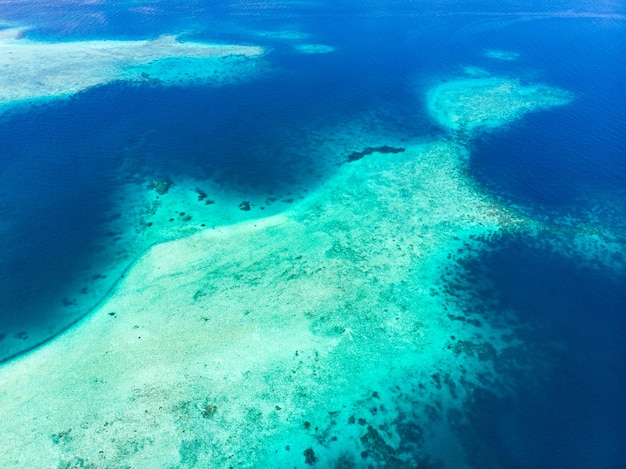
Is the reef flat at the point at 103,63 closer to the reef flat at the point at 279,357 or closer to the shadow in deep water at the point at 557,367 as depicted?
the reef flat at the point at 279,357

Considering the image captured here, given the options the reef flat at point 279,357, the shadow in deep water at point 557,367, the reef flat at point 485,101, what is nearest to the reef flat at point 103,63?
the reef flat at point 485,101

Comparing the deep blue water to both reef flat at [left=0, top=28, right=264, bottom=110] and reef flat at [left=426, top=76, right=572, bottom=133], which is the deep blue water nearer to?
reef flat at [left=426, top=76, right=572, bottom=133]

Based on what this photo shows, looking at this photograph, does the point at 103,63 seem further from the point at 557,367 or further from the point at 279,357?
the point at 557,367

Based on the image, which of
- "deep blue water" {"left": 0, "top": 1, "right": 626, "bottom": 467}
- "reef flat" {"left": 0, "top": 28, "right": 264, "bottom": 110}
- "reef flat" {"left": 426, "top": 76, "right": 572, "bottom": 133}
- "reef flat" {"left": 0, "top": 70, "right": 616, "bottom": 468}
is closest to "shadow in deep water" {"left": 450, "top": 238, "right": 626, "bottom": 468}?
"deep blue water" {"left": 0, "top": 1, "right": 626, "bottom": 467}

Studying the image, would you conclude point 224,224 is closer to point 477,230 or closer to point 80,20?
point 477,230

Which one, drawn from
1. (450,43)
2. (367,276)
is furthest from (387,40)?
(367,276)

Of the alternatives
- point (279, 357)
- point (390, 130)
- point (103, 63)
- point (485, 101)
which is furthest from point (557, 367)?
point (103, 63)
